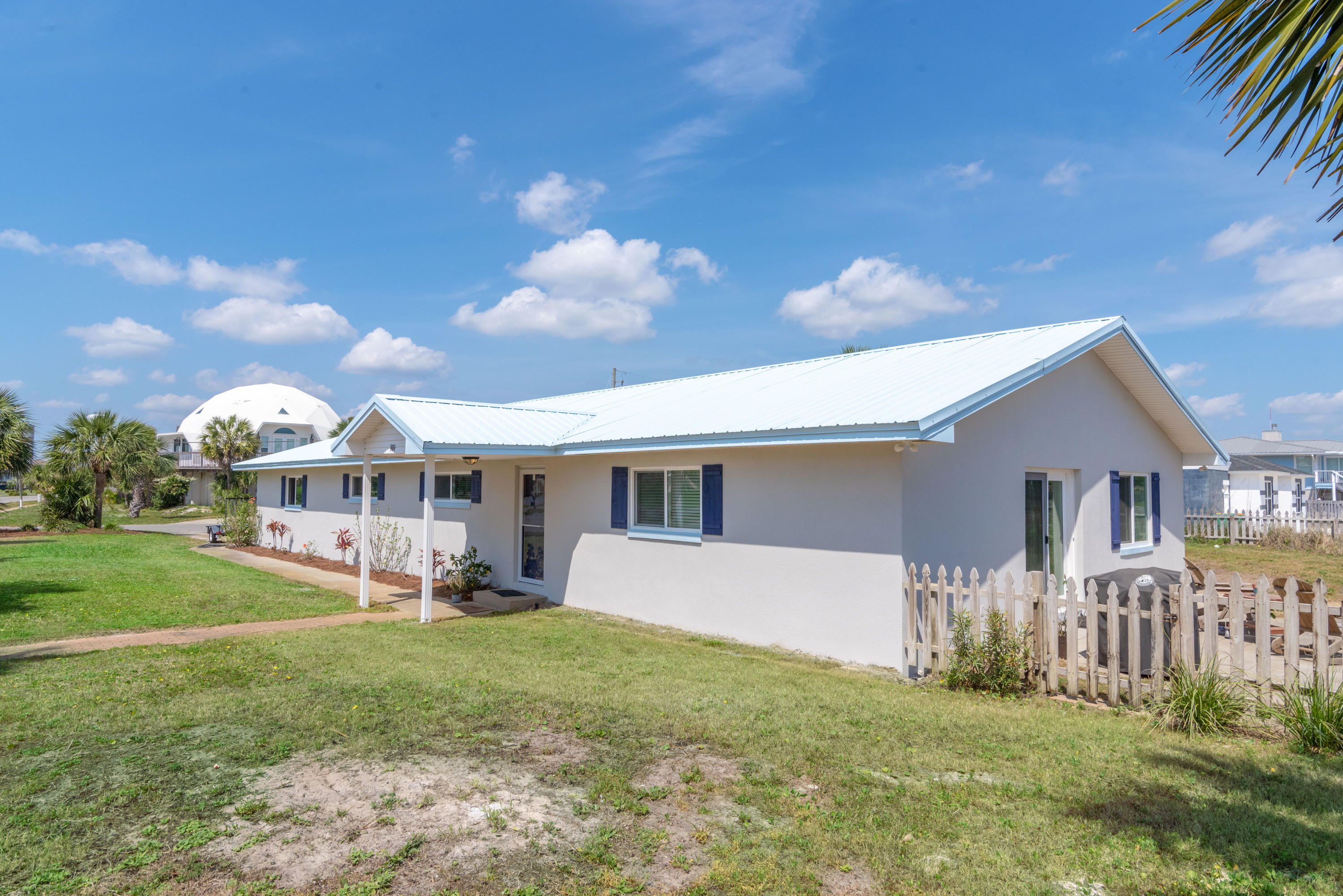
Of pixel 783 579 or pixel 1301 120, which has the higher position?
pixel 1301 120

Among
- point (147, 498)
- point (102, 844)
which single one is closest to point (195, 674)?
point (102, 844)

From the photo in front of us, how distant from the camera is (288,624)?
1159cm

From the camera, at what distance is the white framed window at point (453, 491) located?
15.7m

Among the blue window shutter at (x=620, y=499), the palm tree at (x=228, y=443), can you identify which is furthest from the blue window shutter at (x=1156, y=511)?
the palm tree at (x=228, y=443)

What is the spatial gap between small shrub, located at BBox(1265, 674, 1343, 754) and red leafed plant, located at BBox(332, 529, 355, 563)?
64.1 ft

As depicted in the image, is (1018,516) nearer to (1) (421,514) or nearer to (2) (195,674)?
(2) (195,674)

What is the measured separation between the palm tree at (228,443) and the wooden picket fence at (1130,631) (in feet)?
151

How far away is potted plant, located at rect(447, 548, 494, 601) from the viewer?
1371 centimetres

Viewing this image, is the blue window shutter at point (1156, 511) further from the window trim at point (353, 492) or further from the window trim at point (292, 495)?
the window trim at point (292, 495)

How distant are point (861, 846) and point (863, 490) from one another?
5146mm

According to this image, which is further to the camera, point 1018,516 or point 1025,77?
point 1025,77

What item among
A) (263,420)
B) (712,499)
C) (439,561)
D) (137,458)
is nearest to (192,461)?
(263,420)

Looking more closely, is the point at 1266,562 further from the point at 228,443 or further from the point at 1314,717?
the point at 228,443

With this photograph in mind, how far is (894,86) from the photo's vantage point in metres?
15.2
